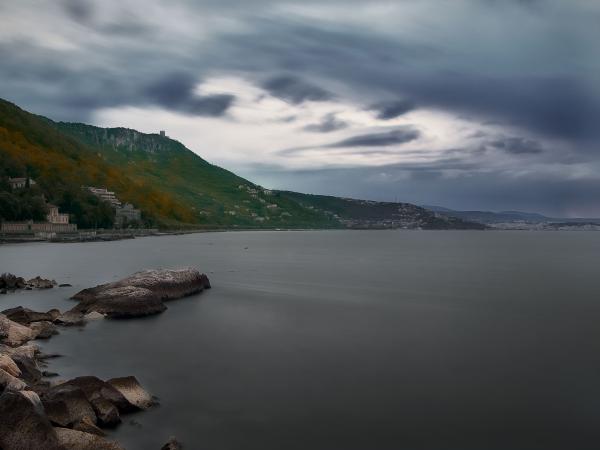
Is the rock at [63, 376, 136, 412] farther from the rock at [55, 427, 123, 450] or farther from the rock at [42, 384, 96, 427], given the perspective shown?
the rock at [55, 427, 123, 450]

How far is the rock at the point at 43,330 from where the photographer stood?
23.0 m

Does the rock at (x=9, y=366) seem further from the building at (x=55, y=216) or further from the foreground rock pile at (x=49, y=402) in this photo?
the building at (x=55, y=216)

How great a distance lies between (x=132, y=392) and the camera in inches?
579

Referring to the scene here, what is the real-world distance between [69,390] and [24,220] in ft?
480

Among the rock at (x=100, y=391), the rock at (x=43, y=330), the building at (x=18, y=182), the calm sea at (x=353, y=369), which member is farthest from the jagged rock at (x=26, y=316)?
the building at (x=18, y=182)

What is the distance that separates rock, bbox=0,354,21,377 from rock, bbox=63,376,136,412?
1965mm

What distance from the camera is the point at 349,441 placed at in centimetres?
1308

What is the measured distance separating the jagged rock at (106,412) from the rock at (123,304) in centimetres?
1539

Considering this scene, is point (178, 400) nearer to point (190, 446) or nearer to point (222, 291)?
point (190, 446)

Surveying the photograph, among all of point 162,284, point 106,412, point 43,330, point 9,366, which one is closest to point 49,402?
point 106,412

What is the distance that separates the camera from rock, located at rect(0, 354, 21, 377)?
14539mm

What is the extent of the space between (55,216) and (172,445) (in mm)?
156624

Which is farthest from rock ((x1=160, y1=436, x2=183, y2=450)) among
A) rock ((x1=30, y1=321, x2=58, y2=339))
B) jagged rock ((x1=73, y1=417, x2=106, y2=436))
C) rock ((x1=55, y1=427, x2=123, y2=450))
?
rock ((x1=30, y1=321, x2=58, y2=339))

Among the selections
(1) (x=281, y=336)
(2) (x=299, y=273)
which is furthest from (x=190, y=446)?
(2) (x=299, y=273)
